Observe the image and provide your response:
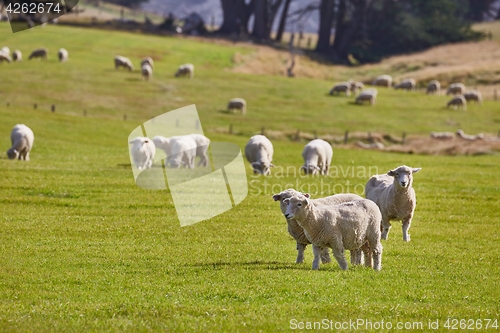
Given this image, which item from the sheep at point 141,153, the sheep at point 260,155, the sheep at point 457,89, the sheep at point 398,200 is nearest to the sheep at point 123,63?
the sheep at point 457,89

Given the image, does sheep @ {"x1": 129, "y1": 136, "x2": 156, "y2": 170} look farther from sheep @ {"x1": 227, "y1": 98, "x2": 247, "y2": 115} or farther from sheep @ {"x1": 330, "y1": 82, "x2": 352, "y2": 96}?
sheep @ {"x1": 330, "y1": 82, "x2": 352, "y2": 96}

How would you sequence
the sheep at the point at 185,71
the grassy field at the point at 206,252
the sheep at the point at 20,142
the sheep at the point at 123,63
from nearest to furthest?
the grassy field at the point at 206,252 → the sheep at the point at 20,142 → the sheep at the point at 185,71 → the sheep at the point at 123,63

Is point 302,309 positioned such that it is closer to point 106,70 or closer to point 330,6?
point 106,70

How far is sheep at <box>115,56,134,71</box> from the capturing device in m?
70.6

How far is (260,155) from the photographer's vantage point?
1233 inches

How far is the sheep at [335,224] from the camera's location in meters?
13.9

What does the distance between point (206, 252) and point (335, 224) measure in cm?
395

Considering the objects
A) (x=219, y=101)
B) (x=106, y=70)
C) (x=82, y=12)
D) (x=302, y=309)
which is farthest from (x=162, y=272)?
(x=82, y=12)

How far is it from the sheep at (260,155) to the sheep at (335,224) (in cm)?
1650

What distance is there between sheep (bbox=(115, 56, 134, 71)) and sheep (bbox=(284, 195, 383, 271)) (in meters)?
58.8

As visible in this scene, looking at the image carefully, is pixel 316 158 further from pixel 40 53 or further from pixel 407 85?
pixel 40 53

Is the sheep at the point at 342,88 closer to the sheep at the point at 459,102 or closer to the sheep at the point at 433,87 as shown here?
the sheep at the point at 459,102

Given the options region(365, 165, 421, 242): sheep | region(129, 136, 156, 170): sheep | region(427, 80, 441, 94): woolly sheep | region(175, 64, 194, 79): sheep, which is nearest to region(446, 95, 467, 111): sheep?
region(427, 80, 441, 94): woolly sheep

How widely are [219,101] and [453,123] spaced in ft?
62.0
